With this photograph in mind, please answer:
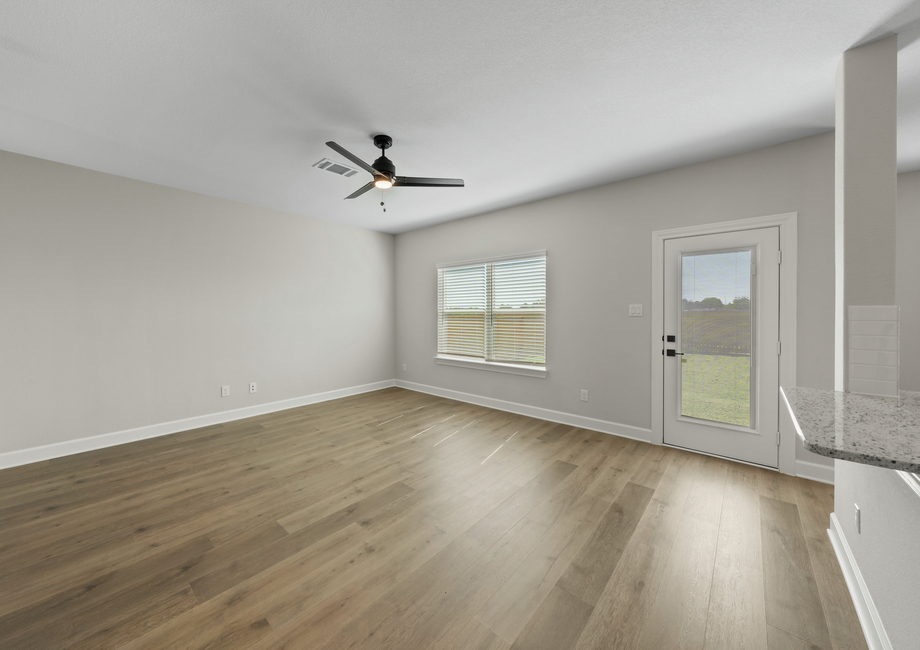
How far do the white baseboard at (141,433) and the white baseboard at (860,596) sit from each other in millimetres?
5315

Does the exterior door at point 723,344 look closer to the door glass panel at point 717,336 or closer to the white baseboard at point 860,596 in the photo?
the door glass panel at point 717,336

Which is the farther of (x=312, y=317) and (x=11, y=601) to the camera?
(x=312, y=317)

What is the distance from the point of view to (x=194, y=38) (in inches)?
70.9

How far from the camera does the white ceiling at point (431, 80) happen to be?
1.68m

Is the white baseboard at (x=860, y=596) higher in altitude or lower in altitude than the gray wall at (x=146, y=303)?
lower

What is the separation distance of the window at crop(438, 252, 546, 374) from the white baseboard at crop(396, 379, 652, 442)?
54cm

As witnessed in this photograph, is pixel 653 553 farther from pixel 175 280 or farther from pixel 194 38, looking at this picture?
pixel 175 280

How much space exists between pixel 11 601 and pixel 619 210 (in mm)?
5034

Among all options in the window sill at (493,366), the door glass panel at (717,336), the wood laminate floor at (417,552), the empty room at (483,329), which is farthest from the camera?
the window sill at (493,366)

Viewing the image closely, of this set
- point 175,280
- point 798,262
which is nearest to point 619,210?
point 798,262

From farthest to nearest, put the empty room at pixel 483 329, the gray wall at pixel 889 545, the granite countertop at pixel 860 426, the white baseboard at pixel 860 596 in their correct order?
the empty room at pixel 483 329 < the white baseboard at pixel 860 596 < the gray wall at pixel 889 545 < the granite countertop at pixel 860 426

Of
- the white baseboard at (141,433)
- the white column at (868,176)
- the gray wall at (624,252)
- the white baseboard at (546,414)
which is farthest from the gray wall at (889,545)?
the white baseboard at (141,433)

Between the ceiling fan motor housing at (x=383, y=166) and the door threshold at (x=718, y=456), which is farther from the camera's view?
the door threshold at (x=718, y=456)

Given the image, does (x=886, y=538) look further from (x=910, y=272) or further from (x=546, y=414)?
(x=910, y=272)
